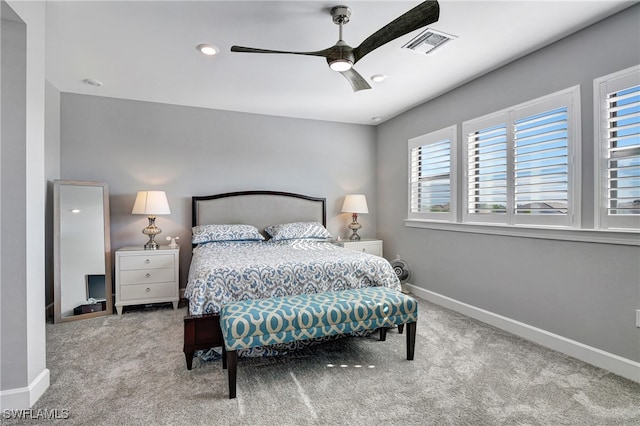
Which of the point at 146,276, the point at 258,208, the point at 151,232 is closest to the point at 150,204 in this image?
the point at 151,232

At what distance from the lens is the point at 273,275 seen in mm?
2504

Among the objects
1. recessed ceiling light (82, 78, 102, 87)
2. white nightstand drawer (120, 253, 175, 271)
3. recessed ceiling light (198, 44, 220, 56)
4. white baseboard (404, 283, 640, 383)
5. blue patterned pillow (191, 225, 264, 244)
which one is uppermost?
recessed ceiling light (82, 78, 102, 87)

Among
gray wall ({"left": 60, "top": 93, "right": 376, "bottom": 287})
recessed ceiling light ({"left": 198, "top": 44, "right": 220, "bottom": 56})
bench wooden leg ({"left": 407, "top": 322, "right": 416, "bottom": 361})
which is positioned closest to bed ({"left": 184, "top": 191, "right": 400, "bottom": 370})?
gray wall ({"left": 60, "top": 93, "right": 376, "bottom": 287})

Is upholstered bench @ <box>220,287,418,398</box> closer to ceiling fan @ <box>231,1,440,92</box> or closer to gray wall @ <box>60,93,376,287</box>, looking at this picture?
ceiling fan @ <box>231,1,440,92</box>

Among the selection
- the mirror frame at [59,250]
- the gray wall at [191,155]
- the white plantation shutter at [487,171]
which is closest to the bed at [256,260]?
the gray wall at [191,155]

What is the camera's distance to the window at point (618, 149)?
210cm

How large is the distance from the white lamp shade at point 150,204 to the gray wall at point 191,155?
378 mm

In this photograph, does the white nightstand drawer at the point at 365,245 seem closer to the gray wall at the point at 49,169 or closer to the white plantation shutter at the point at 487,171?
the white plantation shutter at the point at 487,171

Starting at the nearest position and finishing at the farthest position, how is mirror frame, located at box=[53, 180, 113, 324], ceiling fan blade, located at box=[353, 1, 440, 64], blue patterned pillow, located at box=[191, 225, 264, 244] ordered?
ceiling fan blade, located at box=[353, 1, 440, 64] < mirror frame, located at box=[53, 180, 113, 324] < blue patterned pillow, located at box=[191, 225, 264, 244]

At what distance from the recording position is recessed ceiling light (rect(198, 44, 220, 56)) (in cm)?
261

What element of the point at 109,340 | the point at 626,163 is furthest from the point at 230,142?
the point at 626,163

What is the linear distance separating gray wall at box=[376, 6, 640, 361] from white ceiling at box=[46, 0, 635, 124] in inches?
6.3

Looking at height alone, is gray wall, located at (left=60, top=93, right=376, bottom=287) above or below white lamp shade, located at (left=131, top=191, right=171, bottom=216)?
above

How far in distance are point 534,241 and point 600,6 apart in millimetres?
1766
